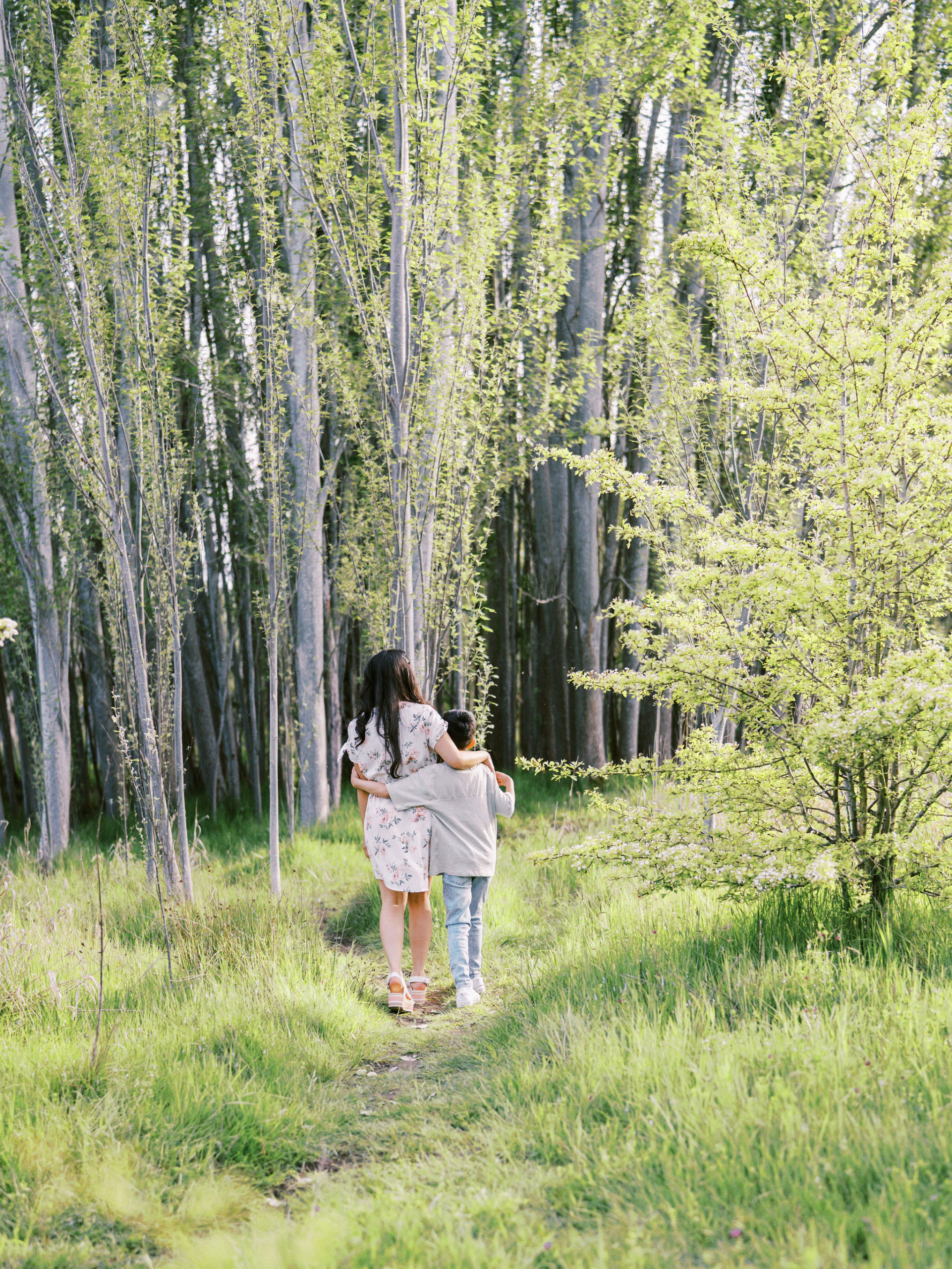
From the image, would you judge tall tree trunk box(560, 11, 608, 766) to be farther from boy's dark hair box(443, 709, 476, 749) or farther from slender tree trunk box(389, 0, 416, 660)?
boy's dark hair box(443, 709, 476, 749)

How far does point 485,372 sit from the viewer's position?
6.89 meters

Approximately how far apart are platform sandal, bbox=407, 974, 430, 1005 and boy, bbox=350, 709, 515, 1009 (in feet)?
0.58

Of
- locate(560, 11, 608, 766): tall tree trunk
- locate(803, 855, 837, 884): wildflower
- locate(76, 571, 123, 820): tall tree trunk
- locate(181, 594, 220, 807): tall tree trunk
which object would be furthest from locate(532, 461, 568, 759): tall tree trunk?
locate(803, 855, 837, 884): wildflower

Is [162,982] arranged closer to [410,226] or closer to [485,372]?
[410,226]

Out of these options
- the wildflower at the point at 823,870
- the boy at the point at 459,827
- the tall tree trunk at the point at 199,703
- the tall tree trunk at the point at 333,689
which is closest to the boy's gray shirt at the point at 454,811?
the boy at the point at 459,827

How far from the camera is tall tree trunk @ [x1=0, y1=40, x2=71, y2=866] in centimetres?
Result: 749

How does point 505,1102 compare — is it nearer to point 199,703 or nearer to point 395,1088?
point 395,1088

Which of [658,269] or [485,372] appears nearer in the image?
[485,372]

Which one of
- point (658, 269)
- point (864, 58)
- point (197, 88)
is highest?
point (197, 88)

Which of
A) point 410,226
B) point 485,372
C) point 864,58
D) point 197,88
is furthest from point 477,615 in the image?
point 197,88

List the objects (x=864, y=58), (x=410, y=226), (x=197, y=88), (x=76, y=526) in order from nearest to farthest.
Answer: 1. (x=410, y=226)
2. (x=864, y=58)
3. (x=76, y=526)
4. (x=197, y=88)

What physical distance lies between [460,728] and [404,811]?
460mm

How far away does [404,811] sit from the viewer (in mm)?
4223

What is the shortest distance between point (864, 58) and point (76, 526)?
6806 mm
